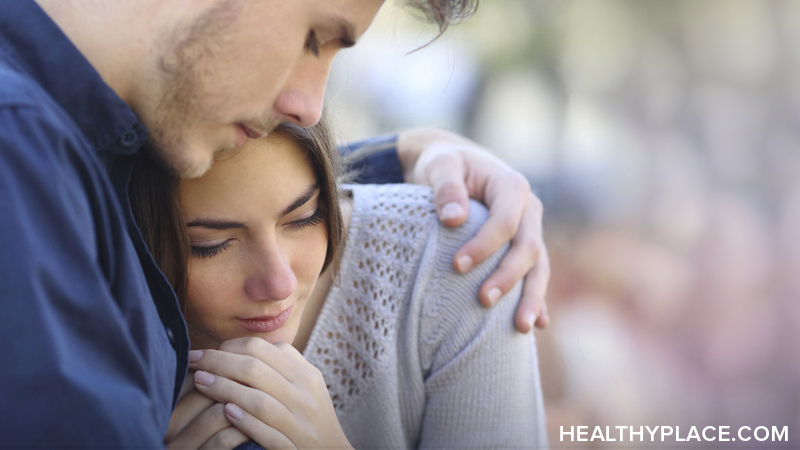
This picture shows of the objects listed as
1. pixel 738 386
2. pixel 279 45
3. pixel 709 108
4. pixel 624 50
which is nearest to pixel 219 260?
pixel 279 45

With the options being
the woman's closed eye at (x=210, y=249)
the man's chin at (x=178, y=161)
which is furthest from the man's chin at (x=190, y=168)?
the woman's closed eye at (x=210, y=249)

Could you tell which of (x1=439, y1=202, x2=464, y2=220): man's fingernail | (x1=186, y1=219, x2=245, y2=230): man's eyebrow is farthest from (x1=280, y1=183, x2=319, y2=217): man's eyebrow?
(x1=439, y1=202, x2=464, y2=220): man's fingernail

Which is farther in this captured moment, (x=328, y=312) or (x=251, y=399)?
(x=328, y=312)

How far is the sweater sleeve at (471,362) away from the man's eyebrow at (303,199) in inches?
15.3

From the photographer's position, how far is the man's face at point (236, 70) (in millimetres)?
1095

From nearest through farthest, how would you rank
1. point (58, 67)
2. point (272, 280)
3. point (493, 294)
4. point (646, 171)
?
point (58, 67)
point (272, 280)
point (493, 294)
point (646, 171)

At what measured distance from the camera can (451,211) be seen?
1.76 m

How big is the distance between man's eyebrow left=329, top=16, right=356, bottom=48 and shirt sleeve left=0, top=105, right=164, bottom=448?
18.7 inches

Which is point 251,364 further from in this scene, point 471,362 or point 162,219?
point 471,362

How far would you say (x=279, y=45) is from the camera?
3.72ft

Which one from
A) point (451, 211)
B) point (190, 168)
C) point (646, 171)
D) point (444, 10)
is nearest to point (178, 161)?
point (190, 168)

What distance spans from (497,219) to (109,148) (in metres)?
0.98

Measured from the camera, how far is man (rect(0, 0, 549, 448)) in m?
0.75

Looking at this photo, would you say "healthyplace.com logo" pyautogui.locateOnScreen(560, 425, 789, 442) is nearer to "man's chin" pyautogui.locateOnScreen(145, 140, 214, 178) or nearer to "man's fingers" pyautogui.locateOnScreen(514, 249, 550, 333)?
"man's fingers" pyautogui.locateOnScreen(514, 249, 550, 333)
